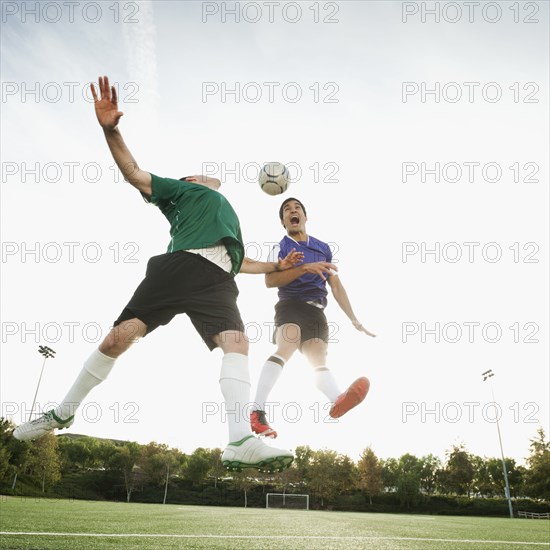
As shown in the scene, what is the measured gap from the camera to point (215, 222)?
3.96 m

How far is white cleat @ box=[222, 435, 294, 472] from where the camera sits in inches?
121

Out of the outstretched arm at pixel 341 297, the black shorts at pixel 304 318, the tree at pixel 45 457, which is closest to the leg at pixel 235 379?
the black shorts at pixel 304 318

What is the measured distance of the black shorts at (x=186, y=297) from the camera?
357 cm

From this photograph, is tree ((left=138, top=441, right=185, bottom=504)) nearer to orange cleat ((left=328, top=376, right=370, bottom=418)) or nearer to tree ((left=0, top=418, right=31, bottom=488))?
tree ((left=0, top=418, right=31, bottom=488))

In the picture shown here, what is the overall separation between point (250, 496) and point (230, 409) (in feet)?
241

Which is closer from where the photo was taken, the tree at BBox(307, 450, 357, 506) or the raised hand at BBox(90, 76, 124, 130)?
the raised hand at BBox(90, 76, 124, 130)

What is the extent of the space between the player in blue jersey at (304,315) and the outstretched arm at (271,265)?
0.11 meters

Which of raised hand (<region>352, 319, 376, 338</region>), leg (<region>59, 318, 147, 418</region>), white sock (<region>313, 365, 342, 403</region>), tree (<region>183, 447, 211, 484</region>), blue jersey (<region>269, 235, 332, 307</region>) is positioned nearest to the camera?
leg (<region>59, 318, 147, 418</region>)

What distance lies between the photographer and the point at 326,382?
16.9 ft

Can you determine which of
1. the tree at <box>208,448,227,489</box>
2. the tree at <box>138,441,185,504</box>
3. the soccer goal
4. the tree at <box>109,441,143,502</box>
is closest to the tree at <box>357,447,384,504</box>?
the soccer goal

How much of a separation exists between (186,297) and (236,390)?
83cm

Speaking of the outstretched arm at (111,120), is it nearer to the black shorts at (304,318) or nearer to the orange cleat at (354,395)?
the black shorts at (304,318)

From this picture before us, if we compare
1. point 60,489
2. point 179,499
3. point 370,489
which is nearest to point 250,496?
point 179,499

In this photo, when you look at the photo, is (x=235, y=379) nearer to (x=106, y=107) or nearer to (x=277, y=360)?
(x=277, y=360)
